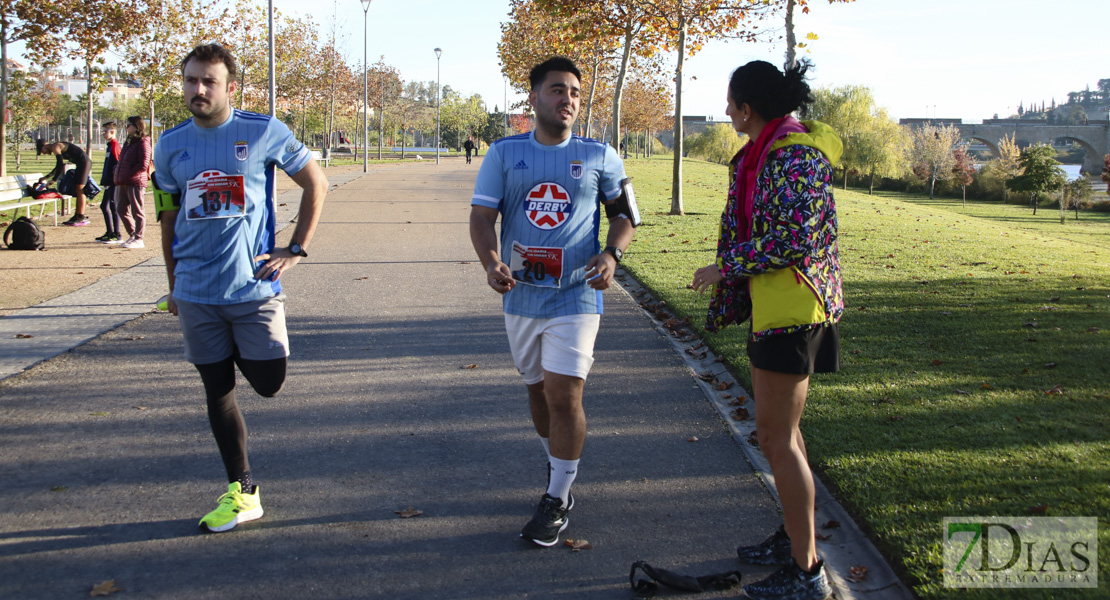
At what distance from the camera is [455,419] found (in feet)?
17.8

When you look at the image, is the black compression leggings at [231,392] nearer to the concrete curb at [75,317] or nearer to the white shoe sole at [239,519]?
the white shoe sole at [239,519]

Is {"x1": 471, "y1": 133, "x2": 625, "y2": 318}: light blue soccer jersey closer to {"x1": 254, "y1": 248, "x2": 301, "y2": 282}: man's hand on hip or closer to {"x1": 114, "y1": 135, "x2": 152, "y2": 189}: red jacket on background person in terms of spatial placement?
{"x1": 254, "y1": 248, "x2": 301, "y2": 282}: man's hand on hip

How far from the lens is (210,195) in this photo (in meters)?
3.70

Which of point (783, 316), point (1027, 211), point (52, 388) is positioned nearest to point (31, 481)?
point (52, 388)

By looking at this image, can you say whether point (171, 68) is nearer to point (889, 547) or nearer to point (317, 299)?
point (317, 299)

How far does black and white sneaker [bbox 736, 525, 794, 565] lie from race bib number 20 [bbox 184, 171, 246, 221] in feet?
8.65

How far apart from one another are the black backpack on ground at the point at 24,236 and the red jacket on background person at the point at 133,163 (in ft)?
4.32

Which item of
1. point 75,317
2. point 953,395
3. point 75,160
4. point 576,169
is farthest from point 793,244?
point 75,160

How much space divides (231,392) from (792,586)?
2564mm

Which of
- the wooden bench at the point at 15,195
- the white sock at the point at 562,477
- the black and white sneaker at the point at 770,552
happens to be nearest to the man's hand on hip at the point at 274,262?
the white sock at the point at 562,477

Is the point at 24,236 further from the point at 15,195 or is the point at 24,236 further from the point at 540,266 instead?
the point at 540,266

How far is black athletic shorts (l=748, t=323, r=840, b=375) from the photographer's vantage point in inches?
123

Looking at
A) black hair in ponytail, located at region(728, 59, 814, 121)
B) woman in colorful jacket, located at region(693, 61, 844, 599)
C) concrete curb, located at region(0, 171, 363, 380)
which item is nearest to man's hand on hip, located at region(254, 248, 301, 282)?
woman in colorful jacket, located at region(693, 61, 844, 599)

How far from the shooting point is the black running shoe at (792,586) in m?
3.26
